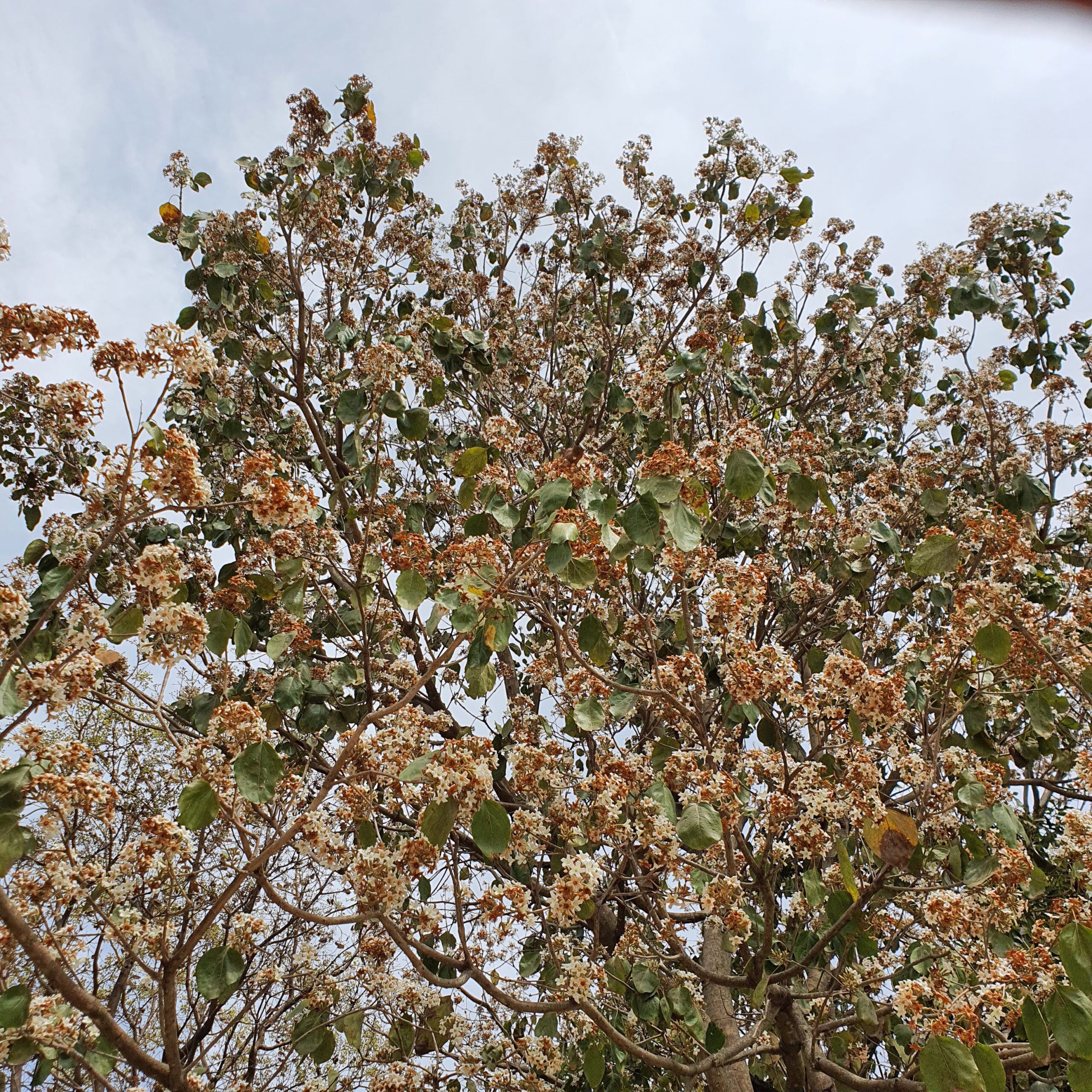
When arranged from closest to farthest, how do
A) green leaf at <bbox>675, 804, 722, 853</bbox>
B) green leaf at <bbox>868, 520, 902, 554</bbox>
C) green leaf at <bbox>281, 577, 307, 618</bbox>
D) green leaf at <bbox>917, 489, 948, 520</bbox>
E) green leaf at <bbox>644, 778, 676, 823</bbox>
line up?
green leaf at <bbox>675, 804, 722, 853</bbox> < green leaf at <bbox>281, 577, 307, 618</bbox> < green leaf at <bbox>644, 778, 676, 823</bbox> < green leaf at <bbox>868, 520, 902, 554</bbox> < green leaf at <bbox>917, 489, 948, 520</bbox>

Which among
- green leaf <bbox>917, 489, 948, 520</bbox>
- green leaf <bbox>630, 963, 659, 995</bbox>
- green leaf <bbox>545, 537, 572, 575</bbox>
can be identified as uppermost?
green leaf <bbox>917, 489, 948, 520</bbox>

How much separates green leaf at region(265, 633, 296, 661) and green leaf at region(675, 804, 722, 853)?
1.74 m

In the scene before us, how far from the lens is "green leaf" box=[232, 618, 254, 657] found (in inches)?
109

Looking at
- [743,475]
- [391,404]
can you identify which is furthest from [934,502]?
[391,404]

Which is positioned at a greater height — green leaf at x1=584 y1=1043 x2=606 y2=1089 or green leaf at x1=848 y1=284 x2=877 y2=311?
green leaf at x1=848 y1=284 x2=877 y2=311

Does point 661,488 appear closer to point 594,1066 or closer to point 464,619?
point 464,619

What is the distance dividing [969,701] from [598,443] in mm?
3274

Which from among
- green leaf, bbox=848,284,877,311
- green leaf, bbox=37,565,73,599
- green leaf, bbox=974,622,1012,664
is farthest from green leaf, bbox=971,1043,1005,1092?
green leaf, bbox=848,284,877,311

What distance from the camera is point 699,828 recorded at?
2.71 meters

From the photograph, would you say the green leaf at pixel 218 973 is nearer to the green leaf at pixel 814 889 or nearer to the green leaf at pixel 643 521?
the green leaf at pixel 643 521

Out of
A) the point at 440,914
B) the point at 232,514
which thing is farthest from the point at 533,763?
the point at 232,514

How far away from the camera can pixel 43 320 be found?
2.17 metres

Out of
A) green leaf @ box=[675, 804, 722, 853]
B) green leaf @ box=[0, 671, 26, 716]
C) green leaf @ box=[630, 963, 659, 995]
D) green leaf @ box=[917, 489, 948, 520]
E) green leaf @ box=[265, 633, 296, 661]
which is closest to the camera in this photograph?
green leaf @ box=[0, 671, 26, 716]

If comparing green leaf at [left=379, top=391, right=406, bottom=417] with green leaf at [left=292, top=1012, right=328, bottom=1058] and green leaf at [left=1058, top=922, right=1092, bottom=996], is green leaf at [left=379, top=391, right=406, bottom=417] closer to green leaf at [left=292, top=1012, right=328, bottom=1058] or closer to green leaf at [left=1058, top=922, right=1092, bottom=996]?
green leaf at [left=292, top=1012, right=328, bottom=1058]
